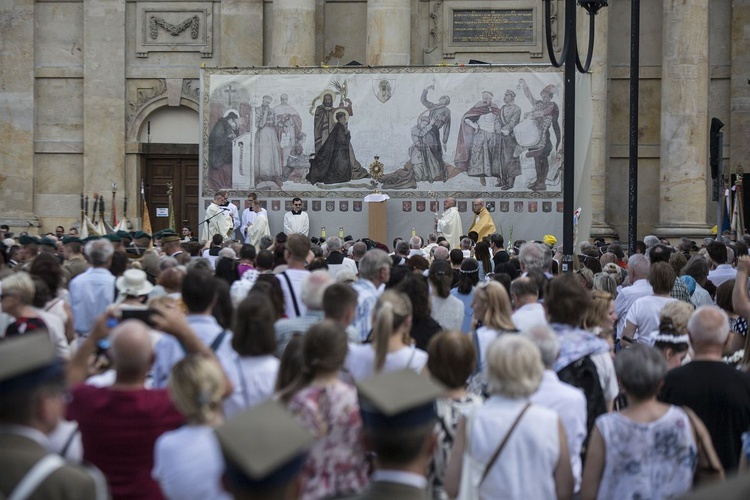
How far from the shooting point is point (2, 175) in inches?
1228

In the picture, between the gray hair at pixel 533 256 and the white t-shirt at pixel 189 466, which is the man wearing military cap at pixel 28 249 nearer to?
the gray hair at pixel 533 256

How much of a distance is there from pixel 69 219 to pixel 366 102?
8.80 m

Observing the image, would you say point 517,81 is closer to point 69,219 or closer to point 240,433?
point 69,219

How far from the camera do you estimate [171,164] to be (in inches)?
1259

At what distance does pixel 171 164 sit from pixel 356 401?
1059 inches

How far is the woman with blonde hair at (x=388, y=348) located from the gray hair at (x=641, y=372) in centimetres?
137

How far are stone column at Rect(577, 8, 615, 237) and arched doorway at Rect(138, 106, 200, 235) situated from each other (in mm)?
10200

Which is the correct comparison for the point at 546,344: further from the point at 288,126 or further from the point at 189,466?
the point at 288,126

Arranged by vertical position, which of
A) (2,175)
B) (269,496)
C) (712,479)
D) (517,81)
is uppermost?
(517,81)

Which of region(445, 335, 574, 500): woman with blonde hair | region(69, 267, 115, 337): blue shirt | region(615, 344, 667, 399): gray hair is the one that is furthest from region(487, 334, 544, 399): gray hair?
region(69, 267, 115, 337): blue shirt

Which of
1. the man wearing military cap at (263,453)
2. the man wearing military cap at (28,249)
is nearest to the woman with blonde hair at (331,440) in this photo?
the man wearing military cap at (263,453)

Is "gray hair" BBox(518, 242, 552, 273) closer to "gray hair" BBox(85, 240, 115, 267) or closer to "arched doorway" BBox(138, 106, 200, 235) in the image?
"gray hair" BBox(85, 240, 115, 267)

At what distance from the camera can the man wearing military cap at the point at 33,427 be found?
418cm

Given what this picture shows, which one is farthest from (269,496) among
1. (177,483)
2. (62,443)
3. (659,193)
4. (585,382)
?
(659,193)
